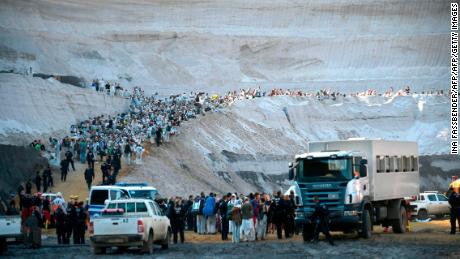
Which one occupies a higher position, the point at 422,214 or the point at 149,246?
the point at 422,214

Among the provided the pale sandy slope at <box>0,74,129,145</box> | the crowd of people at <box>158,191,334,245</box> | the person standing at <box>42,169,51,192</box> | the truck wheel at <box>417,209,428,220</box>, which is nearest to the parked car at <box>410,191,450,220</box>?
the truck wheel at <box>417,209,428,220</box>

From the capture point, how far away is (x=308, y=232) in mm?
34281

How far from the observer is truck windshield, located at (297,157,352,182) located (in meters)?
34.5

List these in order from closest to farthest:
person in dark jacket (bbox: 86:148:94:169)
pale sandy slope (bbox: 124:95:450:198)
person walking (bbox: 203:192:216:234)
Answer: person walking (bbox: 203:192:216:234) < person in dark jacket (bbox: 86:148:94:169) < pale sandy slope (bbox: 124:95:450:198)

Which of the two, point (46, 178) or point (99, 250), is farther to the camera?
point (46, 178)

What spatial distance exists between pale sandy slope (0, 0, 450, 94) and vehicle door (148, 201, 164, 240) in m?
62.1

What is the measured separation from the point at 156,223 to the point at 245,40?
79522 mm

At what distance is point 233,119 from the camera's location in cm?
7206

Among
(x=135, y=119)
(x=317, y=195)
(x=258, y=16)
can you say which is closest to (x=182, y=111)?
(x=135, y=119)

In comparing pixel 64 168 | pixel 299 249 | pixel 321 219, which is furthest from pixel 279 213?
pixel 64 168

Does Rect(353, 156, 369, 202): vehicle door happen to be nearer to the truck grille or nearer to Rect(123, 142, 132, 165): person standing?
the truck grille

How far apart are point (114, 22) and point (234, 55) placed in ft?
40.8

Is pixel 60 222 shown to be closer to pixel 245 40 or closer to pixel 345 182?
pixel 345 182

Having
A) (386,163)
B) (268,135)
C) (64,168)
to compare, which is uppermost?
(268,135)
